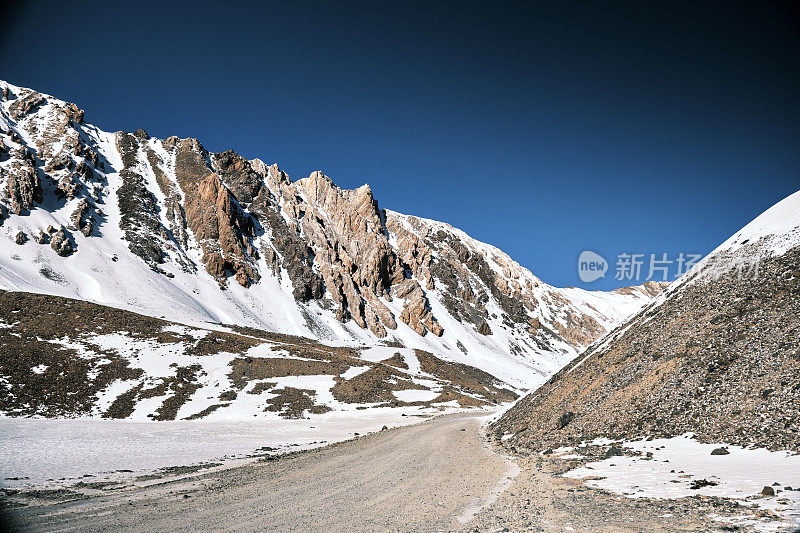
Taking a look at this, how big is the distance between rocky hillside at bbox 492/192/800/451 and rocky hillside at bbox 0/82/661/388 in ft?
287

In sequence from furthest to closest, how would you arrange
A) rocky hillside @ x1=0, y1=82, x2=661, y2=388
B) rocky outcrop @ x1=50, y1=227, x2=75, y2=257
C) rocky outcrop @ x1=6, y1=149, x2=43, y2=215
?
rocky outcrop @ x1=6, y1=149, x2=43, y2=215 → rocky hillside @ x1=0, y1=82, x2=661, y2=388 → rocky outcrop @ x1=50, y1=227, x2=75, y2=257

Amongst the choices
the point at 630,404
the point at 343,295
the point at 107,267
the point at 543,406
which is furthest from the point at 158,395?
the point at 343,295

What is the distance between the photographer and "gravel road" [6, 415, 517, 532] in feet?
37.1

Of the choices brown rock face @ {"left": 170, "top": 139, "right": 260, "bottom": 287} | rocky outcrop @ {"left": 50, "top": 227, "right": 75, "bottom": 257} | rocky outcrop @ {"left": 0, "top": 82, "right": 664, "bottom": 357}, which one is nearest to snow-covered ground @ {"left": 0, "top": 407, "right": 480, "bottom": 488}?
rocky outcrop @ {"left": 50, "top": 227, "right": 75, "bottom": 257}

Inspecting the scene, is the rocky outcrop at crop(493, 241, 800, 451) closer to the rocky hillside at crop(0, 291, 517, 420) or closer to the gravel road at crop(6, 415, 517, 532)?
the gravel road at crop(6, 415, 517, 532)

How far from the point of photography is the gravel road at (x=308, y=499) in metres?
11.3

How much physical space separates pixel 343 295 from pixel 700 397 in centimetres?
13988

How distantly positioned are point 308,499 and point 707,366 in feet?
62.2

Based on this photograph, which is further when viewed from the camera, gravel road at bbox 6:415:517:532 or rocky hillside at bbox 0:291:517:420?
rocky hillside at bbox 0:291:517:420

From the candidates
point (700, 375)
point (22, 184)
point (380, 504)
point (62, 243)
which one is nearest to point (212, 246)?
point (62, 243)

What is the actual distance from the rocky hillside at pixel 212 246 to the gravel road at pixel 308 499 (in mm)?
81182

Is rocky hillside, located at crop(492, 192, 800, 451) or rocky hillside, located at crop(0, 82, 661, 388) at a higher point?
rocky hillside, located at crop(0, 82, 661, 388)

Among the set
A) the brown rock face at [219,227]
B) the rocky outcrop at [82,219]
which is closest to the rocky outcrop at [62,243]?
the rocky outcrop at [82,219]

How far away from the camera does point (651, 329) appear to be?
2559 centimetres
